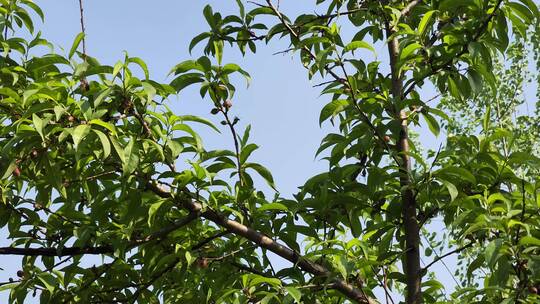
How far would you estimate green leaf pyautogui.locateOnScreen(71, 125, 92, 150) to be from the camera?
2.45m

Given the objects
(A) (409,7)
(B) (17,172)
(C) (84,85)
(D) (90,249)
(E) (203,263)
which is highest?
(A) (409,7)

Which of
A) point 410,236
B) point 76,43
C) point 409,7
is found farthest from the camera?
point 409,7

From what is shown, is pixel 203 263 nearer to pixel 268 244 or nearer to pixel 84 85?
pixel 268 244

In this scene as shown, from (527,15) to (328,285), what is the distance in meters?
1.49

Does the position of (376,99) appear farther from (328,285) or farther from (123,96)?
(123,96)

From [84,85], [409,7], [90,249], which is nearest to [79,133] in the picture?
[84,85]

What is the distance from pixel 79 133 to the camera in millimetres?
2494

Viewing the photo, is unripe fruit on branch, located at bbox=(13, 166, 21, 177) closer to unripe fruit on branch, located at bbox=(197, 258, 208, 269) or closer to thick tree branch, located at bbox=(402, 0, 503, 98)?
unripe fruit on branch, located at bbox=(197, 258, 208, 269)

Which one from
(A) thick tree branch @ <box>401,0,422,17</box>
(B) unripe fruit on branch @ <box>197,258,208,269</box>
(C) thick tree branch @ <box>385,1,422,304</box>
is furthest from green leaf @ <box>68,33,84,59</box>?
(A) thick tree branch @ <box>401,0,422,17</box>

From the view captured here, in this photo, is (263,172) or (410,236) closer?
(263,172)

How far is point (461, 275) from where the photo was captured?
1059 cm

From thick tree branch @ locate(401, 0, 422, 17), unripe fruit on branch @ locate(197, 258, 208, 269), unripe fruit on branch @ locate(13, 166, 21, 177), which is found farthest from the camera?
thick tree branch @ locate(401, 0, 422, 17)

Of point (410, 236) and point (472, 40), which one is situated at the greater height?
point (472, 40)

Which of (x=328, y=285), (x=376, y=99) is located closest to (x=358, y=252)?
(x=328, y=285)
